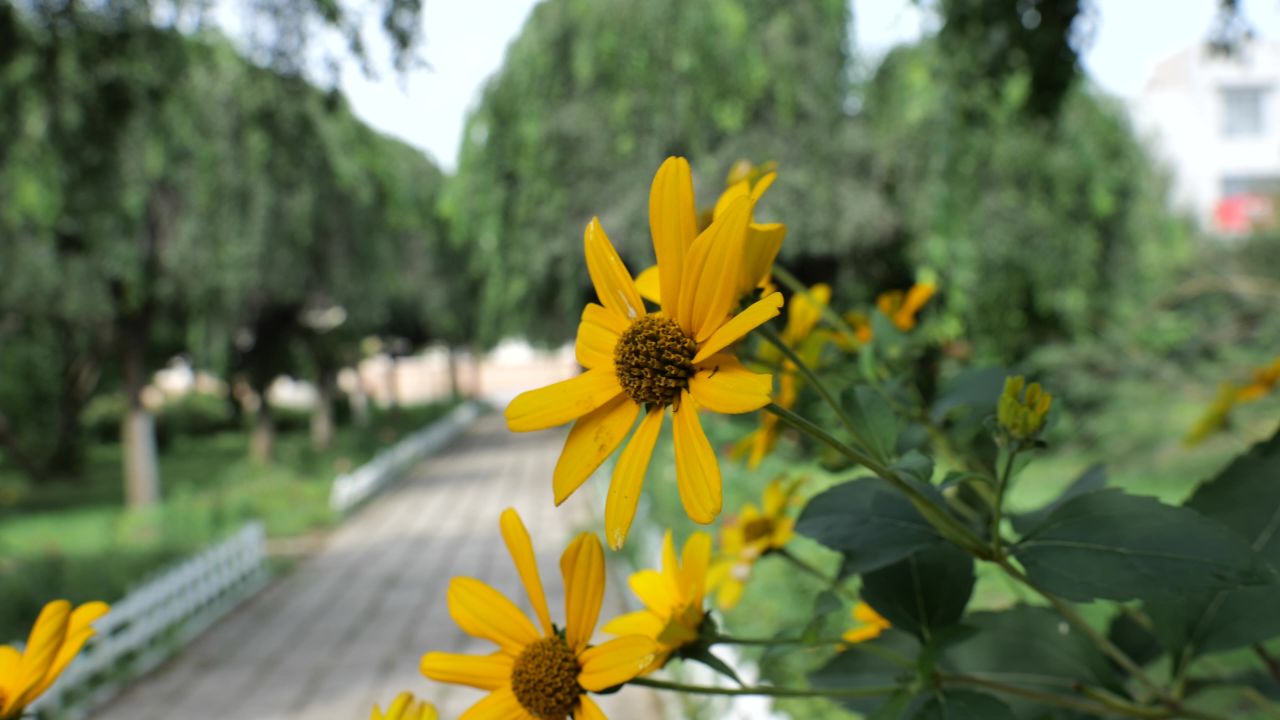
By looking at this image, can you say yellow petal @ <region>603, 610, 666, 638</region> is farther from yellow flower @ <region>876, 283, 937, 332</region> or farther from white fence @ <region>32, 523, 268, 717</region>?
white fence @ <region>32, 523, 268, 717</region>

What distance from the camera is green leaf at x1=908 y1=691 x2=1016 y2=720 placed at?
0.49 meters

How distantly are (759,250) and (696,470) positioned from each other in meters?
0.13

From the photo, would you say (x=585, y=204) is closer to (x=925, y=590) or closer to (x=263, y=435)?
(x=925, y=590)

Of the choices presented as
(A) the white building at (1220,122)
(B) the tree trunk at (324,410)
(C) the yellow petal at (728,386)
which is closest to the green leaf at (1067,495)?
(C) the yellow petal at (728,386)

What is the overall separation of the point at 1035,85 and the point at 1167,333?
6.21 metres

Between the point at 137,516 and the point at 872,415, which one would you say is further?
the point at 137,516

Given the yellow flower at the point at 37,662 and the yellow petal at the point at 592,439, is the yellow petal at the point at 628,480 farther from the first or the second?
the yellow flower at the point at 37,662

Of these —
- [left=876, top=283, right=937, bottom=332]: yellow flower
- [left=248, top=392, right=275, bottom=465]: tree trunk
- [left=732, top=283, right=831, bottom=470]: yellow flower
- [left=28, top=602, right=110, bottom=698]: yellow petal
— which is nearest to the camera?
[left=28, top=602, right=110, bottom=698]: yellow petal

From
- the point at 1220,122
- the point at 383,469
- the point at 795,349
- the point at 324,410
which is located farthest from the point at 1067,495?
the point at 1220,122

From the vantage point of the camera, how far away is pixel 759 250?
48cm

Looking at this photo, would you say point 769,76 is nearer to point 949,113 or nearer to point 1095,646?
point 949,113

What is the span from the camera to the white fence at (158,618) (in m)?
4.44

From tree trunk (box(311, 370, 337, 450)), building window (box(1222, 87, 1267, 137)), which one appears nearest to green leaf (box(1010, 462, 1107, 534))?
tree trunk (box(311, 370, 337, 450))

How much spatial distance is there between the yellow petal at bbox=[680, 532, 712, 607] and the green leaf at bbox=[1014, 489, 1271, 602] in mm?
166
